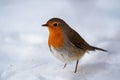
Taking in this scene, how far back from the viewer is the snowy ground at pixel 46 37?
604 cm

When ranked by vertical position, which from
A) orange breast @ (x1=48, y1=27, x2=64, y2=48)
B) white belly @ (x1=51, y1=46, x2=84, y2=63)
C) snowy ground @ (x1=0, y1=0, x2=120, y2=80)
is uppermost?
orange breast @ (x1=48, y1=27, x2=64, y2=48)

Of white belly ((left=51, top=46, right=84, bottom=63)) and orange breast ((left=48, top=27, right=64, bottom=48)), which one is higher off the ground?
orange breast ((left=48, top=27, right=64, bottom=48))

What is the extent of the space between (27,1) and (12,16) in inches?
19.6

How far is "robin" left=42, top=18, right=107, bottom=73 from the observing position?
19.3 feet

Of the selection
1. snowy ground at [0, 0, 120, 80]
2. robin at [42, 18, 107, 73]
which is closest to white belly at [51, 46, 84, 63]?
robin at [42, 18, 107, 73]

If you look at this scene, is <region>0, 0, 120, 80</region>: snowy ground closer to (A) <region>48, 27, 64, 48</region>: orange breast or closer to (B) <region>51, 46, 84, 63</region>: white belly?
(B) <region>51, 46, 84, 63</region>: white belly

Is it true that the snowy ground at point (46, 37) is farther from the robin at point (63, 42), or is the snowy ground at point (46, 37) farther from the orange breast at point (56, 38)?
the orange breast at point (56, 38)

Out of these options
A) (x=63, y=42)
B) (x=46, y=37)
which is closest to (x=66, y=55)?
(x=63, y=42)

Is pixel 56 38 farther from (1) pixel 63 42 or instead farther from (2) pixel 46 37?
(2) pixel 46 37

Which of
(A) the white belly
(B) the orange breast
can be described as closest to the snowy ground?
(A) the white belly

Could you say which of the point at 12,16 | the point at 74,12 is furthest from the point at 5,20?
the point at 74,12

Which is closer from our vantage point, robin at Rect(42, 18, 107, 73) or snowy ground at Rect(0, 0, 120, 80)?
robin at Rect(42, 18, 107, 73)

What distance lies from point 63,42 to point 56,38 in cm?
8

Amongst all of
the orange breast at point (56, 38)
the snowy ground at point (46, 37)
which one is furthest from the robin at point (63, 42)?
the snowy ground at point (46, 37)
